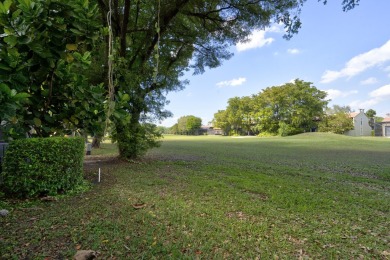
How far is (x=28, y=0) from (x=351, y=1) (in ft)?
19.8

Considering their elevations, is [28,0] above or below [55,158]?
above

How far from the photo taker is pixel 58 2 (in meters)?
3.33

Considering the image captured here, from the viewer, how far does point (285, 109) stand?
41.0 metres

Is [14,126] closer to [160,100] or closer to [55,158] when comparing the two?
[55,158]

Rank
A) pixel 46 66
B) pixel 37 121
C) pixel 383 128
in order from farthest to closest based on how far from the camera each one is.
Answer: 1. pixel 383 128
2. pixel 37 121
3. pixel 46 66

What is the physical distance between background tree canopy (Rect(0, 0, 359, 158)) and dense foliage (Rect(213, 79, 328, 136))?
32300 millimetres

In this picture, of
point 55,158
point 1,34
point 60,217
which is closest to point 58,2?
point 1,34

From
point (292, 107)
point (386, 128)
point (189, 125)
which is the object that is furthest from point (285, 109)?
point (189, 125)

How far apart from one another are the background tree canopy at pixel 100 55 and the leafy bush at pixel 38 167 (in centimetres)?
37

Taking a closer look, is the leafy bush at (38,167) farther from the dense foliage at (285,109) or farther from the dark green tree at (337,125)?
the dark green tree at (337,125)

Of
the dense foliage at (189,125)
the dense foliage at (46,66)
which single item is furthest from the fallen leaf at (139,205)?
the dense foliage at (189,125)

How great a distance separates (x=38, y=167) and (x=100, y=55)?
511 cm

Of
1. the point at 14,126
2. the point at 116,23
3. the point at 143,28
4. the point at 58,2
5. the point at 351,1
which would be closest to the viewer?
the point at 58,2

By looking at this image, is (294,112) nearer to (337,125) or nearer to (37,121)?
(337,125)
